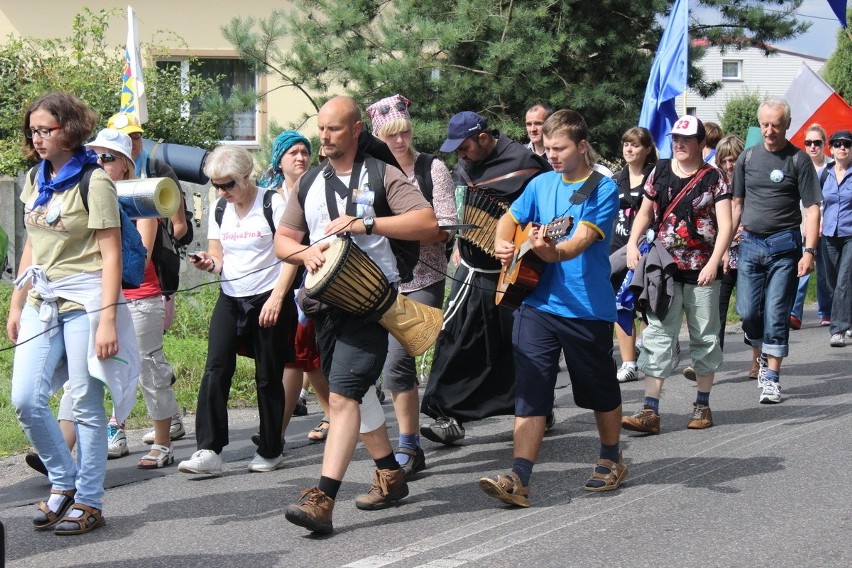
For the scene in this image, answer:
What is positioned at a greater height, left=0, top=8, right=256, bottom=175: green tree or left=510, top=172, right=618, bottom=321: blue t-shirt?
left=0, top=8, right=256, bottom=175: green tree

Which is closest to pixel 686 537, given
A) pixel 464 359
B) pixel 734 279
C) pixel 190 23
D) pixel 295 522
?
pixel 295 522

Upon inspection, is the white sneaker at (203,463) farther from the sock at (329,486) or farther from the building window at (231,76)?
the building window at (231,76)

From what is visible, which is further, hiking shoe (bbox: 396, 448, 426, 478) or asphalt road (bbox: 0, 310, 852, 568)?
hiking shoe (bbox: 396, 448, 426, 478)

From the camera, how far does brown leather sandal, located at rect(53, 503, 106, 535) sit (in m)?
5.23

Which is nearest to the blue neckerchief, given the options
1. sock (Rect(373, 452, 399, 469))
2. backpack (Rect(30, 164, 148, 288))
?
backpack (Rect(30, 164, 148, 288))

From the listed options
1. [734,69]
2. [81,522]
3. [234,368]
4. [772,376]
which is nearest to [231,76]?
[772,376]

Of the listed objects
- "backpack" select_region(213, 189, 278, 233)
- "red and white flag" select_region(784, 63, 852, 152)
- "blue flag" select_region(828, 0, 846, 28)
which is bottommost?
"backpack" select_region(213, 189, 278, 233)

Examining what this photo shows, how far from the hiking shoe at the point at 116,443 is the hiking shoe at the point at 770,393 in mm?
4270

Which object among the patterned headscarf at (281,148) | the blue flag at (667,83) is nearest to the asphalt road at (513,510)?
the patterned headscarf at (281,148)

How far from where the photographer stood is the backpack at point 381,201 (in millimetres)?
5434

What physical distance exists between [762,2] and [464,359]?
8.47 m

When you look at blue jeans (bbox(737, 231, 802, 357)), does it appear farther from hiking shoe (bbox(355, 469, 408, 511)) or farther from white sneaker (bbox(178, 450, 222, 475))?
white sneaker (bbox(178, 450, 222, 475))

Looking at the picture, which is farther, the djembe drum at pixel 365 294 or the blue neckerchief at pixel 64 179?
the blue neckerchief at pixel 64 179

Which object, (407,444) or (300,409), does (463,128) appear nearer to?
(407,444)
